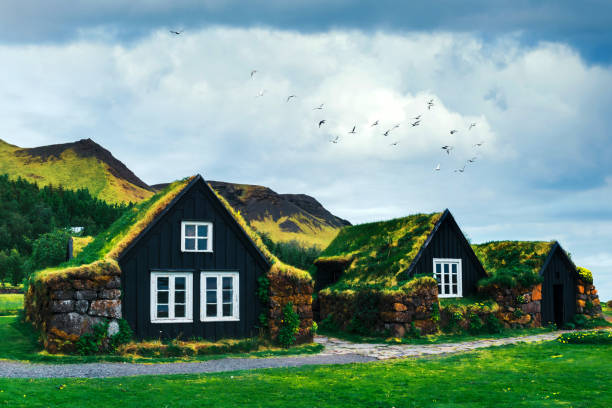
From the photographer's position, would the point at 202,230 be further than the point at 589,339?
No

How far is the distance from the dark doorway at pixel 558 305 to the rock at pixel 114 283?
25513 mm

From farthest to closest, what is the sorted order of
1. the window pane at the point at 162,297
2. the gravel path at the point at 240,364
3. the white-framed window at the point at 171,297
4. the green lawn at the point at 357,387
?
the window pane at the point at 162,297 < the white-framed window at the point at 171,297 < the gravel path at the point at 240,364 < the green lawn at the point at 357,387

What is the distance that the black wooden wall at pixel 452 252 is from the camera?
95.9 ft

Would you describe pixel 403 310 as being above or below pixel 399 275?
below

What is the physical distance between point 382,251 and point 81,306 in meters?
17.0

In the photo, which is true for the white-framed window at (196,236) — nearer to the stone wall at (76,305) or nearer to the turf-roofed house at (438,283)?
the stone wall at (76,305)

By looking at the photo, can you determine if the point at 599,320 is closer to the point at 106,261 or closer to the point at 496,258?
the point at 496,258

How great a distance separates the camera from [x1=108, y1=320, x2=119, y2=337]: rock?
19.5 metres

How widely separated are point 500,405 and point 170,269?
13446 millimetres

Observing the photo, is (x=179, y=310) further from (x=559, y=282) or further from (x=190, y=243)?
(x=559, y=282)

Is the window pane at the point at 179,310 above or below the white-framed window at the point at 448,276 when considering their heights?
below

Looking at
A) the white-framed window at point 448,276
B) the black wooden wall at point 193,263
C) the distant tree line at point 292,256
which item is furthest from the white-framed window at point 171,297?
the distant tree line at point 292,256

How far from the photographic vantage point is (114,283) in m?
19.8

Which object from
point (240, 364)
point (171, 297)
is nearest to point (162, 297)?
point (171, 297)
